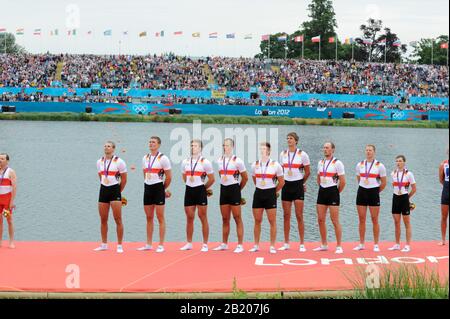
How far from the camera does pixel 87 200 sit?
2558 cm

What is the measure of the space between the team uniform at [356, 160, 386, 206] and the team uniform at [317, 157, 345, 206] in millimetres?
528

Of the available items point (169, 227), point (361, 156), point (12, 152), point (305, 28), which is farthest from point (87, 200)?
point (305, 28)

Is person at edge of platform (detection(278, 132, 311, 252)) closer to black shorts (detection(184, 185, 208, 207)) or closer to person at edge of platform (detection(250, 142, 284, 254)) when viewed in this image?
person at edge of platform (detection(250, 142, 284, 254))

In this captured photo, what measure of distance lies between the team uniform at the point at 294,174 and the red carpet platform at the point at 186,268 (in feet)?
3.63

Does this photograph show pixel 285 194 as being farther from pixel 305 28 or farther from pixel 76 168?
pixel 305 28

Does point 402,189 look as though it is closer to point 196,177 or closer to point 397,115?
point 196,177

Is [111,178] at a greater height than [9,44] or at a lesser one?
lesser

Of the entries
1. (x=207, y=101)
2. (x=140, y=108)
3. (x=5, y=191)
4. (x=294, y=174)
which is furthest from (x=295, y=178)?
(x=207, y=101)

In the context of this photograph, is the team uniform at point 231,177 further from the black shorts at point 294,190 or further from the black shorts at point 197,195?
the black shorts at point 294,190

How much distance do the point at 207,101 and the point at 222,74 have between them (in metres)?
8.96

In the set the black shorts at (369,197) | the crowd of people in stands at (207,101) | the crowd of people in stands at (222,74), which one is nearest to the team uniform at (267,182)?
the black shorts at (369,197)

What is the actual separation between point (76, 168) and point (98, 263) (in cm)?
2364

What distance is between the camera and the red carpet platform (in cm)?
1057

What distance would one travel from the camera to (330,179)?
44.0ft
